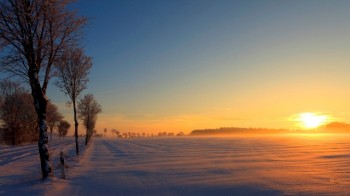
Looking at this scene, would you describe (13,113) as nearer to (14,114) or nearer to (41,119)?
(14,114)

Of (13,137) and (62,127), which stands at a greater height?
(62,127)

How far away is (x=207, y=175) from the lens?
607 inches

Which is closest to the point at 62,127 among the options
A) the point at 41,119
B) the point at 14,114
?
the point at 14,114

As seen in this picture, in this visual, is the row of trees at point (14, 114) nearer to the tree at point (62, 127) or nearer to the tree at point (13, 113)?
the tree at point (13, 113)

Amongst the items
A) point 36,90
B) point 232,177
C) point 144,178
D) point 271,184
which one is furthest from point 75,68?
point 271,184

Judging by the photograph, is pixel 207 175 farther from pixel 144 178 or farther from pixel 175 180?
pixel 144 178

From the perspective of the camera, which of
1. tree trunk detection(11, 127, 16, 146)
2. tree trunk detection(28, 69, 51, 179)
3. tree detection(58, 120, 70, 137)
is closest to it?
tree trunk detection(28, 69, 51, 179)

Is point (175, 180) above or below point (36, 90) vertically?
below

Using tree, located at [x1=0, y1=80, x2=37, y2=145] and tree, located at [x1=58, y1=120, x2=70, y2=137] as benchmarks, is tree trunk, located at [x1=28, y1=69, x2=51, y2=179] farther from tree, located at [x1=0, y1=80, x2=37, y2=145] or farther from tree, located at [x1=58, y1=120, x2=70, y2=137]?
tree, located at [x1=58, y1=120, x2=70, y2=137]

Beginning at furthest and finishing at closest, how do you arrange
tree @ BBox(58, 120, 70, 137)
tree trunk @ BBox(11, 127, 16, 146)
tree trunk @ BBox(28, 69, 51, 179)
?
tree @ BBox(58, 120, 70, 137) → tree trunk @ BBox(11, 127, 16, 146) → tree trunk @ BBox(28, 69, 51, 179)

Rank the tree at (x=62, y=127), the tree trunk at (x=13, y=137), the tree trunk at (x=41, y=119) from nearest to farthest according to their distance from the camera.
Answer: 1. the tree trunk at (x=41, y=119)
2. the tree trunk at (x=13, y=137)
3. the tree at (x=62, y=127)

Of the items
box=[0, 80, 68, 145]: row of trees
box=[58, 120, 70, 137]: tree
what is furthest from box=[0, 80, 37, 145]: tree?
box=[58, 120, 70, 137]: tree

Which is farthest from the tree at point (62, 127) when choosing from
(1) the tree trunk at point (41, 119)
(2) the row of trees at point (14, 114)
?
(1) the tree trunk at point (41, 119)

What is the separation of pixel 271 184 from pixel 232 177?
2.37 meters
